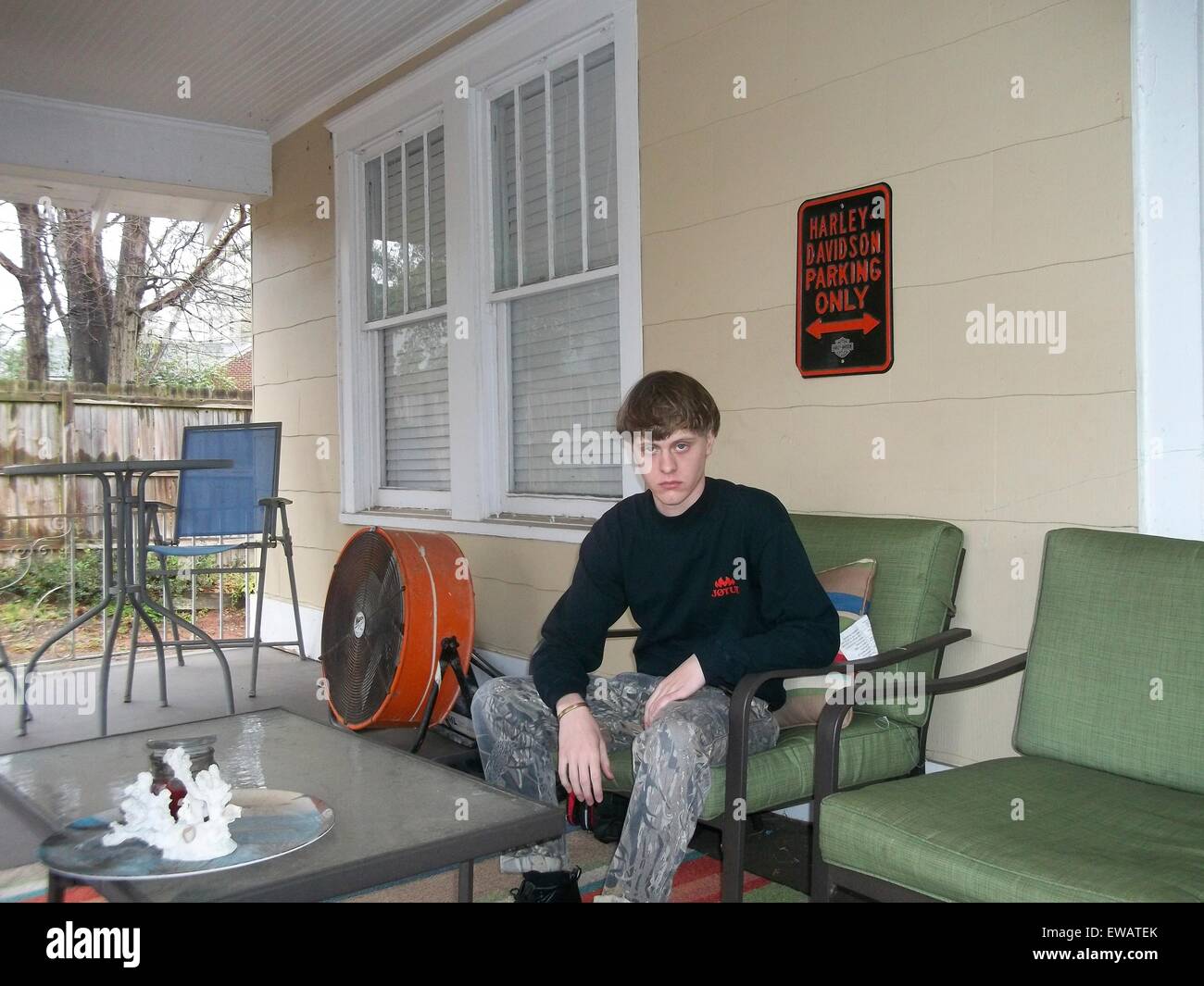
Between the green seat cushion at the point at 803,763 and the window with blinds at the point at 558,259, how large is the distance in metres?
1.68

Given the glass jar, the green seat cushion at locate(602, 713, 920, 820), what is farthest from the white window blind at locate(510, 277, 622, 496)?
the glass jar

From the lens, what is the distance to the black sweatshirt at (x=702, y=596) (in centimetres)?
208

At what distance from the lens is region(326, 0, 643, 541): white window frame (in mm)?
3547

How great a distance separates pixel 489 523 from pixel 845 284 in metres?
2.04

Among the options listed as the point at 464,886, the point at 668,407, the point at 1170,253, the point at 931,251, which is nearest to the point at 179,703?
the point at 464,886

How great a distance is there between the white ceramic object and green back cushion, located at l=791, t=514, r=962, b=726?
1431 mm

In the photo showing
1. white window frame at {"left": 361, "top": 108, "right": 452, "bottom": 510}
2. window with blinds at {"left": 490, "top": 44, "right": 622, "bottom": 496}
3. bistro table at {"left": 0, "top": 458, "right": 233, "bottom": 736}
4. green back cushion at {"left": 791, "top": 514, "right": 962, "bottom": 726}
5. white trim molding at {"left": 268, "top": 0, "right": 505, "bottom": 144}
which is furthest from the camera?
white window frame at {"left": 361, "top": 108, "right": 452, "bottom": 510}

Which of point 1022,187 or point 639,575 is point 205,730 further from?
point 1022,187

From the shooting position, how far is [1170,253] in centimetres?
209

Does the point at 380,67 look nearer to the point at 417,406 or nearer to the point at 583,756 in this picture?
the point at 417,406

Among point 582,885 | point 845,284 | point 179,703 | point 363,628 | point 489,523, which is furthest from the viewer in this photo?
point 179,703

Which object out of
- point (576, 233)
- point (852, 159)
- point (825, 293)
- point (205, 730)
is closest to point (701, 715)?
point (205, 730)

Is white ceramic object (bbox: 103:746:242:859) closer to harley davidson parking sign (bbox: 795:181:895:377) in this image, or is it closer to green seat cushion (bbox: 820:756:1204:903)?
green seat cushion (bbox: 820:756:1204:903)

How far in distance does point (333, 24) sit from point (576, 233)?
175 centimetres
